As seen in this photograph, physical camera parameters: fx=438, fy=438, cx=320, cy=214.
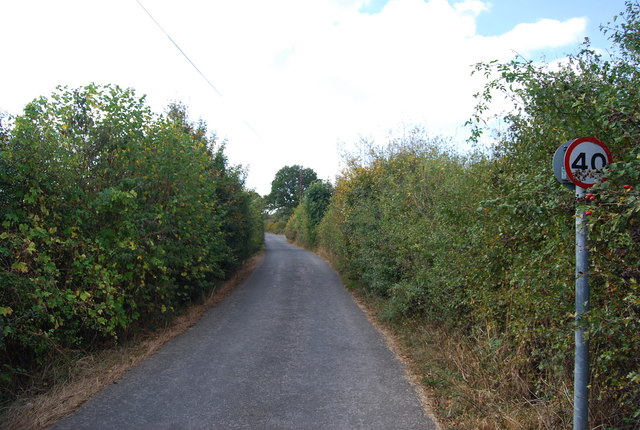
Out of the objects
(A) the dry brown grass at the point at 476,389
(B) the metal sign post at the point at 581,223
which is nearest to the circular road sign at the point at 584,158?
(B) the metal sign post at the point at 581,223

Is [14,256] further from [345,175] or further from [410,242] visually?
[345,175]

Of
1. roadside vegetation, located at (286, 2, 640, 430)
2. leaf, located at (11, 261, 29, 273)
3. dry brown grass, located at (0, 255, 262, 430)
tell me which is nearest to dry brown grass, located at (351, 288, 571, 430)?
roadside vegetation, located at (286, 2, 640, 430)

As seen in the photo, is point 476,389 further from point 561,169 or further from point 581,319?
point 561,169

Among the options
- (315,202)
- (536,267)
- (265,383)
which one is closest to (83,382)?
(265,383)

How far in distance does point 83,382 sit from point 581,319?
569 centimetres

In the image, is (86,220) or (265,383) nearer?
(265,383)

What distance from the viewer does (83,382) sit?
222 inches

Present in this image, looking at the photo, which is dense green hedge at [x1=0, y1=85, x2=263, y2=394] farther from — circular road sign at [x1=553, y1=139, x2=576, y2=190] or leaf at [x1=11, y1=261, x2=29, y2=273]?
circular road sign at [x1=553, y1=139, x2=576, y2=190]

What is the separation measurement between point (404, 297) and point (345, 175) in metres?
10.7

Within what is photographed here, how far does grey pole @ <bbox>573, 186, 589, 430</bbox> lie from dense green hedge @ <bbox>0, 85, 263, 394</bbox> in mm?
5529

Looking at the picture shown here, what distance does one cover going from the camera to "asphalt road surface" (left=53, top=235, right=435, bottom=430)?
15.1ft

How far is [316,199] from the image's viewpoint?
103 ft

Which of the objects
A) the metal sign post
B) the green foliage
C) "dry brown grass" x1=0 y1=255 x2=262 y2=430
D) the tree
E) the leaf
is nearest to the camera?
the metal sign post

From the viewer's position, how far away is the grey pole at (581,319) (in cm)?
316
